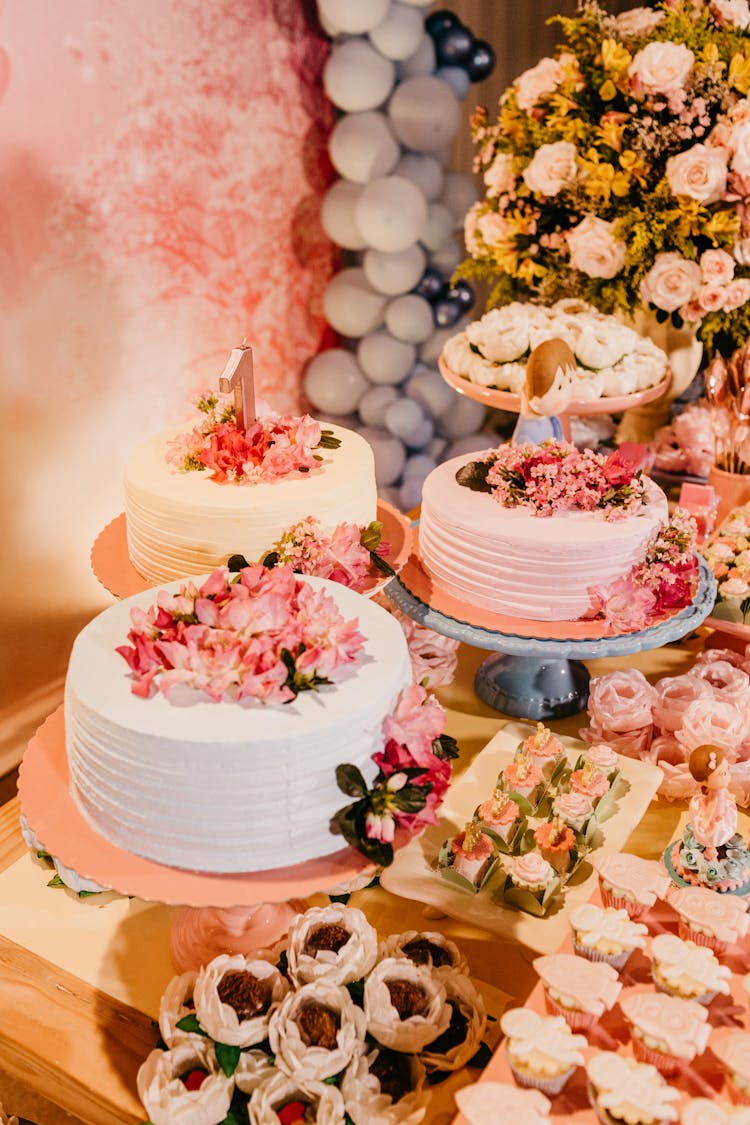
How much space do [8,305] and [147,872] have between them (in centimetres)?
225

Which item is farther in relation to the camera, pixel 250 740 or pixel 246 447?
pixel 246 447

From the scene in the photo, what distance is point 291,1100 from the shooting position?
4.13 feet

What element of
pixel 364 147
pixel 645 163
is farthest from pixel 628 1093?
pixel 364 147

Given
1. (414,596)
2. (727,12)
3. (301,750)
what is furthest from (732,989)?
(727,12)

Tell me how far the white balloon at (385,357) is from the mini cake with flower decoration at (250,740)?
2.95 meters

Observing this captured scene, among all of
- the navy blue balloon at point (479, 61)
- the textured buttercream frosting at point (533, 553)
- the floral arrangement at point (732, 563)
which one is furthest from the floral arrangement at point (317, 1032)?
the navy blue balloon at point (479, 61)

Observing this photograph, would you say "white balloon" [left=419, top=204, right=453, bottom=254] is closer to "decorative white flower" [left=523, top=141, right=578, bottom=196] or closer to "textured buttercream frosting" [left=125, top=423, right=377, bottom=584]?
Result: "decorative white flower" [left=523, top=141, right=578, bottom=196]

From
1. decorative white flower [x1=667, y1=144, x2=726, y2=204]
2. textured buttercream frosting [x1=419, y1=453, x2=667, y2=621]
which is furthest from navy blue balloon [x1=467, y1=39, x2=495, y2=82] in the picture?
textured buttercream frosting [x1=419, y1=453, x2=667, y2=621]

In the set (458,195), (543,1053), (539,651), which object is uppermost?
(458,195)

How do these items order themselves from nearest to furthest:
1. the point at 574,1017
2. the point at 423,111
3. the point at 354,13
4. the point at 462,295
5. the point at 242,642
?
the point at 574,1017, the point at 242,642, the point at 354,13, the point at 423,111, the point at 462,295

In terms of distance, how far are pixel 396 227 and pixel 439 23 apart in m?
0.86

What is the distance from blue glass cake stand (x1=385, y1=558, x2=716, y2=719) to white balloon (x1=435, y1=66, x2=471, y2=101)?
2719 mm

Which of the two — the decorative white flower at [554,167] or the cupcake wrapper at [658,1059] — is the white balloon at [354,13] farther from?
the cupcake wrapper at [658,1059]

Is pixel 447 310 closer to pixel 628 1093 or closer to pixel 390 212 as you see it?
pixel 390 212
